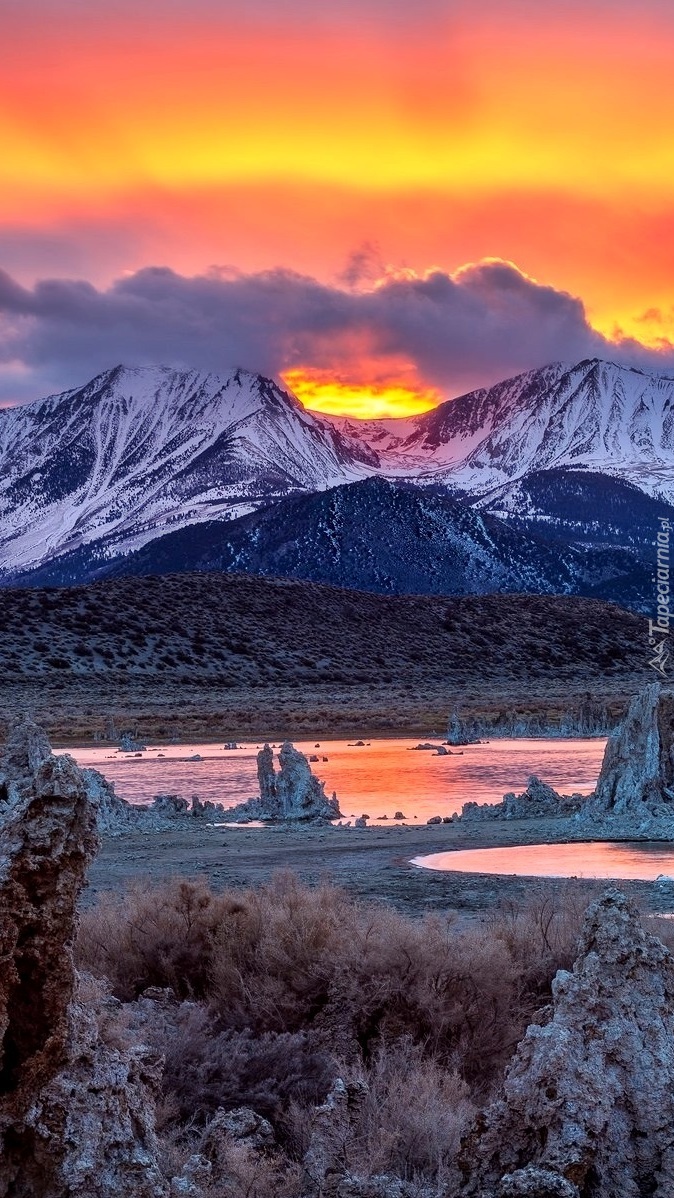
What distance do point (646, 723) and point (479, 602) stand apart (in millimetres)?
104105

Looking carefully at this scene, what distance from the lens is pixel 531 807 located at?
79.2 feet

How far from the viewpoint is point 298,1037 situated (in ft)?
26.7

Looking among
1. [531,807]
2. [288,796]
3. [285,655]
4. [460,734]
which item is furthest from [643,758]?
[285,655]

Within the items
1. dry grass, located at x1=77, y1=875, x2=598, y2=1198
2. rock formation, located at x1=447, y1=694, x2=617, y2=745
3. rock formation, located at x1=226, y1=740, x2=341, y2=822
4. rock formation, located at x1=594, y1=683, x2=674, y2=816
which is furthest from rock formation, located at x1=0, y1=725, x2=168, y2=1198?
rock formation, located at x1=447, y1=694, x2=617, y2=745

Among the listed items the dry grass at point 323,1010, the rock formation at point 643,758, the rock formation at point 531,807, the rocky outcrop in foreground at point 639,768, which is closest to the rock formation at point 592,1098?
the dry grass at point 323,1010

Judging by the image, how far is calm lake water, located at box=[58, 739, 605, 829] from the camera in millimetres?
29516

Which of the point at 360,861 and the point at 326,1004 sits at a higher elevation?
the point at 326,1004

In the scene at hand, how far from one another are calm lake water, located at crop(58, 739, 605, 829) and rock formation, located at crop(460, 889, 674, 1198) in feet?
61.6

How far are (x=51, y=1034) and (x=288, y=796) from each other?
67.9ft

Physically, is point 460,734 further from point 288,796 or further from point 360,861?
point 360,861

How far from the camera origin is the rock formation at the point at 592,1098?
5441 mm

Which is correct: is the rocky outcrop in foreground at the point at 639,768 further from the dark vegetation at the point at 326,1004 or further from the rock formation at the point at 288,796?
the dark vegetation at the point at 326,1004

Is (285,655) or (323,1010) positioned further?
(285,655)

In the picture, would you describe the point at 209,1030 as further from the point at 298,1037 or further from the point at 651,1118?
the point at 651,1118
